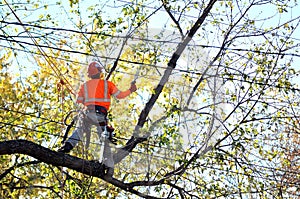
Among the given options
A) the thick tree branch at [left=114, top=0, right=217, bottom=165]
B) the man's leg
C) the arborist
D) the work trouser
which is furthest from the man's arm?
the thick tree branch at [left=114, top=0, right=217, bottom=165]

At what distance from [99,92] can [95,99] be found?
105 mm

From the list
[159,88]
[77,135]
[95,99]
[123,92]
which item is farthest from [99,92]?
[159,88]

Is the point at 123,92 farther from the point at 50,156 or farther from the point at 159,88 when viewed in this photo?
the point at 159,88

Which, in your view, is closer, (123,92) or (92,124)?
(123,92)

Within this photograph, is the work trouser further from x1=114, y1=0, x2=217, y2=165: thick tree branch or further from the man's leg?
x1=114, y1=0, x2=217, y2=165: thick tree branch

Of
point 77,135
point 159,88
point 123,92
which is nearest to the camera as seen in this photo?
point 123,92

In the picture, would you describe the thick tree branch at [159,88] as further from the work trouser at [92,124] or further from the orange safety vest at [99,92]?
the orange safety vest at [99,92]

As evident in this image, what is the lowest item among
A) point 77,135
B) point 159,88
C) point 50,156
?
point 50,156

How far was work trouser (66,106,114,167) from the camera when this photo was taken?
26.6 feet

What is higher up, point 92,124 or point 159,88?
point 159,88

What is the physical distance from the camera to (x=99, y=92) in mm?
8164

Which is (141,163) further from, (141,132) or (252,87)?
(252,87)

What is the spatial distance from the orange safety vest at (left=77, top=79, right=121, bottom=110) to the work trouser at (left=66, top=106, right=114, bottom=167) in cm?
9

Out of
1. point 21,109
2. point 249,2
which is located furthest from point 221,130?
point 21,109
